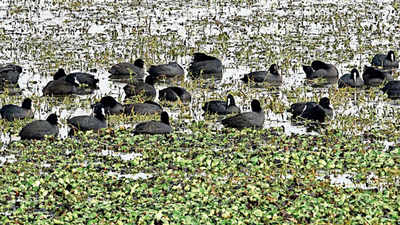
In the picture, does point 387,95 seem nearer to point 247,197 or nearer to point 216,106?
point 216,106

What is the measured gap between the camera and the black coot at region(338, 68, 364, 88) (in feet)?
61.7

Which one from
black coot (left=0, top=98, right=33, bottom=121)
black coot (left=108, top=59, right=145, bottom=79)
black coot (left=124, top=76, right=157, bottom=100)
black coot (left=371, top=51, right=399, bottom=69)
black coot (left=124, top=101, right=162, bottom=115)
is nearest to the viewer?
black coot (left=0, top=98, right=33, bottom=121)

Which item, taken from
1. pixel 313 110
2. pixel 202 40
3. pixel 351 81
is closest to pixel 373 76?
A: pixel 351 81

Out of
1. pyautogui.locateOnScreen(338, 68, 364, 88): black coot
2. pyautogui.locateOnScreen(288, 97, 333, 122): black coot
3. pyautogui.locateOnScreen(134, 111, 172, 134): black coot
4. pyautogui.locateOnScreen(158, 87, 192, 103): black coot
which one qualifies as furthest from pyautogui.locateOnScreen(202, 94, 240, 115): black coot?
pyautogui.locateOnScreen(338, 68, 364, 88): black coot

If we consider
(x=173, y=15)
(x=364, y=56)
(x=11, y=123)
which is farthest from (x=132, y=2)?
(x=11, y=123)

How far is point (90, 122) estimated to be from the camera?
15.3 meters

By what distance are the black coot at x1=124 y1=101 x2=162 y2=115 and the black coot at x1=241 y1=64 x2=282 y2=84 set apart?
3.68 metres

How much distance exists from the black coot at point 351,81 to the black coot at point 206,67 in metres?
3.47

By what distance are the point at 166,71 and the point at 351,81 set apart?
4777 mm

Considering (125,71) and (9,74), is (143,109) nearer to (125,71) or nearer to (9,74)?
(125,71)

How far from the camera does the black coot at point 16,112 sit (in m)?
16.0

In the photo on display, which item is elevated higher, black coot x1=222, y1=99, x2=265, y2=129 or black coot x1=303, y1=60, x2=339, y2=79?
black coot x1=303, y1=60, x2=339, y2=79

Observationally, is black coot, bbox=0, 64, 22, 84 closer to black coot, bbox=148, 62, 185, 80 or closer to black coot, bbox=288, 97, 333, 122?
black coot, bbox=148, 62, 185, 80

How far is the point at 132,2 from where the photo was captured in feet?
104
